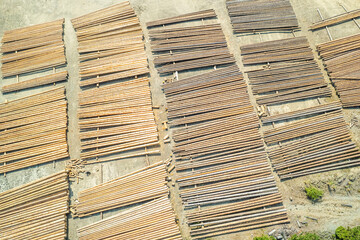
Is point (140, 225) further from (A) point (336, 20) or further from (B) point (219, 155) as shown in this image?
(A) point (336, 20)

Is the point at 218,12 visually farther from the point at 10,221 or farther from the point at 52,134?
the point at 10,221

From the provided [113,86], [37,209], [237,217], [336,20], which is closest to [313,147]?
[237,217]

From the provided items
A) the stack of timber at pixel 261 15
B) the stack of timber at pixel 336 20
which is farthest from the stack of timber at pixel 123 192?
the stack of timber at pixel 336 20

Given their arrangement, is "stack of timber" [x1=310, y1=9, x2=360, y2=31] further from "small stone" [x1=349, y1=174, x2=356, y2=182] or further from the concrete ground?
"small stone" [x1=349, y1=174, x2=356, y2=182]

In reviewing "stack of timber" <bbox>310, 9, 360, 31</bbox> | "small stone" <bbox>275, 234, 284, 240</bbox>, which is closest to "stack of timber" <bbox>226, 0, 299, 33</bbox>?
"stack of timber" <bbox>310, 9, 360, 31</bbox>

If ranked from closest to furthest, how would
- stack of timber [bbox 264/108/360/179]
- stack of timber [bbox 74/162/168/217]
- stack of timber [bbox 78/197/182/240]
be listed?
1. stack of timber [bbox 78/197/182/240]
2. stack of timber [bbox 74/162/168/217]
3. stack of timber [bbox 264/108/360/179]

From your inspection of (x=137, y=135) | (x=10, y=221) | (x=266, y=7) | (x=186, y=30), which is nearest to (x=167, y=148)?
(x=137, y=135)
